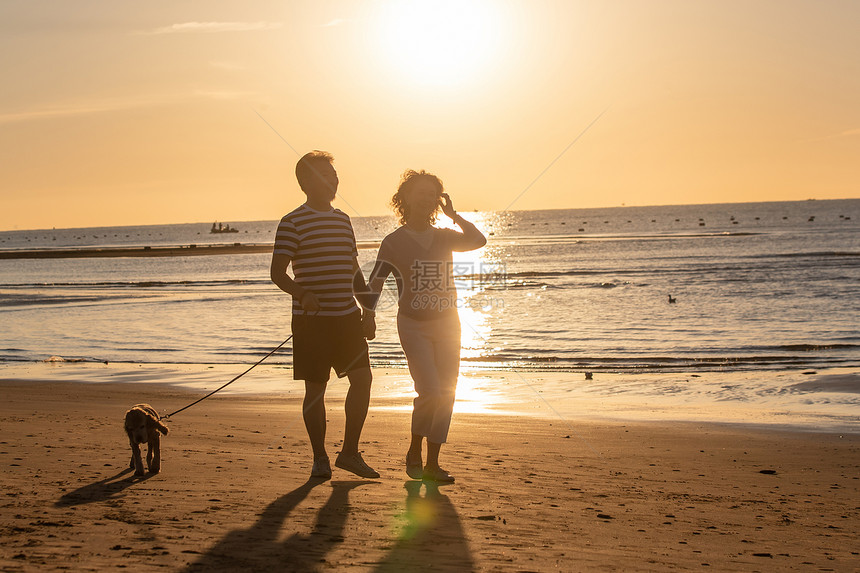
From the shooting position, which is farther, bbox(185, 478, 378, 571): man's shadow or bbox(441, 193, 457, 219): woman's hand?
bbox(441, 193, 457, 219): woman's hand

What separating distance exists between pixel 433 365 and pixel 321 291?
2.77 ft

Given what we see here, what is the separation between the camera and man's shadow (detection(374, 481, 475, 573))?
3.51 metres

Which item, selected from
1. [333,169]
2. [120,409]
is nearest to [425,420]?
[333,169]

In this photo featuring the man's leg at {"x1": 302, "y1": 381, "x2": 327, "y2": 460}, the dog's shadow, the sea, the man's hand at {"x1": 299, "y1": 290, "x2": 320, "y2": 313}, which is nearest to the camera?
the dog's shadow

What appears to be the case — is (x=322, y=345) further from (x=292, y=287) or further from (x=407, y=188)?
(x=407, y=188)

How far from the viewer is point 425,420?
512 cm

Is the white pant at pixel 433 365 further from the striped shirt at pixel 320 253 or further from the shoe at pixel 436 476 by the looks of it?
the striped shirt at pixel 320 253

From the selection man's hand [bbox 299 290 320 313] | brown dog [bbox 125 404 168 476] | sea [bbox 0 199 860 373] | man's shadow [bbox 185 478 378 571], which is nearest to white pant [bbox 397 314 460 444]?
man's hand [bbox 299 290 320 313]

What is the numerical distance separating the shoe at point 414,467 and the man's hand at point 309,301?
1176 millimetres

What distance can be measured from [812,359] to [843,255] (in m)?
40.2

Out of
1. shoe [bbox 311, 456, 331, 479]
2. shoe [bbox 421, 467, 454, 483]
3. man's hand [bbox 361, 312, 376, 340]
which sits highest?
man's hand [bbox 361, 312, 376, 340]

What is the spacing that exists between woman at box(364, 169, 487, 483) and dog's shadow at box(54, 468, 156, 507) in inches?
68.8

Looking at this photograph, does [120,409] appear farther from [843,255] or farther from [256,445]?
[843,255]

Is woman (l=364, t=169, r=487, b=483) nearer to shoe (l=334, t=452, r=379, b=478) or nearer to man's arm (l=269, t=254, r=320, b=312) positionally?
shoe (l=334, t=452, r=379, b=478)
